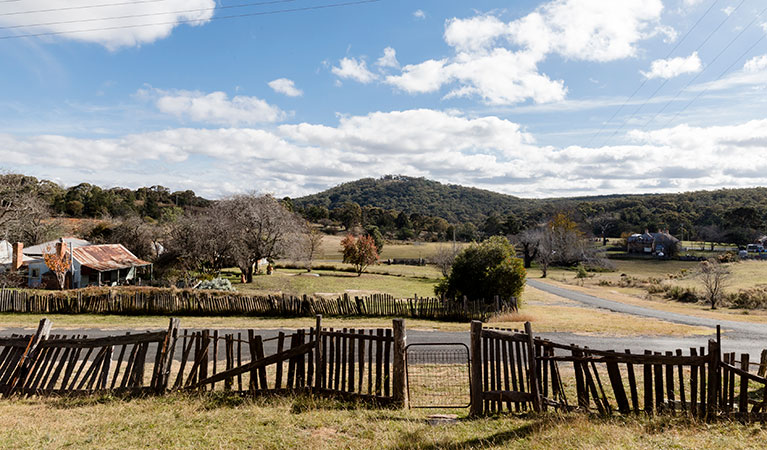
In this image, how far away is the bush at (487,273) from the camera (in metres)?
26.7

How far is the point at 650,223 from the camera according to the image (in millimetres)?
118375

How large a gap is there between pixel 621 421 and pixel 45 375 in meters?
11.4

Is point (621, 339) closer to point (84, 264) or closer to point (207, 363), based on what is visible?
point (207, 363)

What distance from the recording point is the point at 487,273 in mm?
26609

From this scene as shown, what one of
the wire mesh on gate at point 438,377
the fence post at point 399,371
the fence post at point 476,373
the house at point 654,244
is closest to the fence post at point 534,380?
the fence post at point 476,373

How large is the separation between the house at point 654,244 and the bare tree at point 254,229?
79738 mm

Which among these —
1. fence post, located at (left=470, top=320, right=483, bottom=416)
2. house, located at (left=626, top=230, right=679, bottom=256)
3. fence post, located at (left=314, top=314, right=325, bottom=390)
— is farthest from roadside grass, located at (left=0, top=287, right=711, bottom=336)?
house, located at (left=626, top=230, right=679, bottom=256)

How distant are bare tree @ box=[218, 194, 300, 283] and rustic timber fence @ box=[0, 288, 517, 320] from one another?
54.4 feet

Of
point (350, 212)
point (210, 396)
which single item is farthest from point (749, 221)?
point (210, 396)

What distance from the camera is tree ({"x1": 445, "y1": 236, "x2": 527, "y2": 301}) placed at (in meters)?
26.7

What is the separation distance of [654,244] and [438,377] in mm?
102370

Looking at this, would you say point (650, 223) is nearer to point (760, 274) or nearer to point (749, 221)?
point (749, 221)

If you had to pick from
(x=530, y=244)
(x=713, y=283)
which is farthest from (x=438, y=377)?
(x=530, y=244)

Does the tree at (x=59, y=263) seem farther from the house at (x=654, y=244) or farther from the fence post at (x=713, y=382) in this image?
the house at (x=654, y=244)
